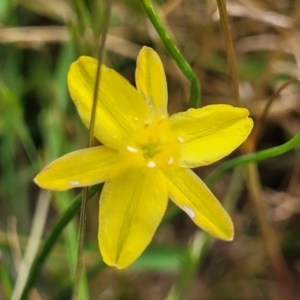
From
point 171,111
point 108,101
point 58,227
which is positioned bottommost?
point 171,111

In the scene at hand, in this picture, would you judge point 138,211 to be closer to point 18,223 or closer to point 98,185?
point 98,185

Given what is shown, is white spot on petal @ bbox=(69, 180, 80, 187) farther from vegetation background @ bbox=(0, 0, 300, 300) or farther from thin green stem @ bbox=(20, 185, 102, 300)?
vegetation background @ bbox=(0, 0, 300, 300)

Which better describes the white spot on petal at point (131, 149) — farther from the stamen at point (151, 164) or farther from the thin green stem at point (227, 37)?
the thin green stem at point (227, 37)

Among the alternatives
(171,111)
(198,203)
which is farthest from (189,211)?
(171,111)

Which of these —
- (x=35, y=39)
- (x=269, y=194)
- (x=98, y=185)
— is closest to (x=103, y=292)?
(x=269, y=194)

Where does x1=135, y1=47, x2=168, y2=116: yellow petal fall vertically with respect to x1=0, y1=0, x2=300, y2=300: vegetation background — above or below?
above

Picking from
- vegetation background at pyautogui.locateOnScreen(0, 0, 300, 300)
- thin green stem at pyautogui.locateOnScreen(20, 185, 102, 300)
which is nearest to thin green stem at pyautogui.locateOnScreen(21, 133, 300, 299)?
thin green stem at pyautogui.locateOnScreen(20, 185, 102, 300)

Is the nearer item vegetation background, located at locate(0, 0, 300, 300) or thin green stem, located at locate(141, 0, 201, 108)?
thin green stem, located at locate(141, 0, 201, 108)

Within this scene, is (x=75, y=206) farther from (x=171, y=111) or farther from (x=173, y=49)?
(x=171, y=111)

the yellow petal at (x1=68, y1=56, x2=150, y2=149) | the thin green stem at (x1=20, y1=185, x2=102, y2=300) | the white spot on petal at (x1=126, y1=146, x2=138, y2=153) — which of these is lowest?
the thin green stem at (x1=20, y1=185, x2=102, y2=300)
